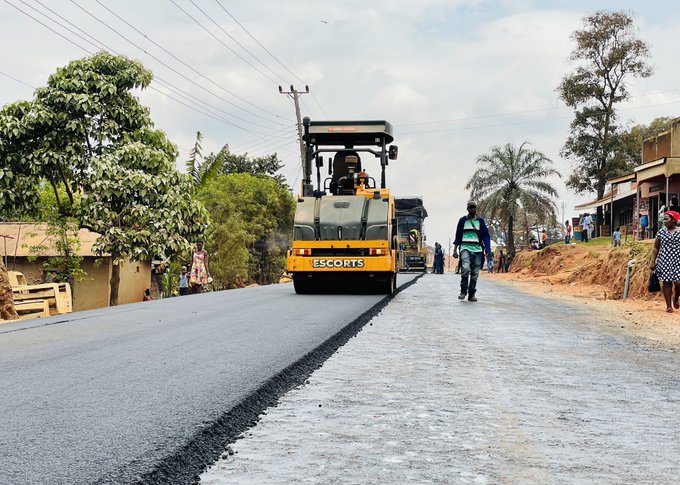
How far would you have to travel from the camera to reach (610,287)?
80.5ft

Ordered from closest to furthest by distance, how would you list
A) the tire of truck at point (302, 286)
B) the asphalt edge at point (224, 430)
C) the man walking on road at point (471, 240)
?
the asphalt edge at point (224, 430) → the man walking on road at point (471, 240) → the tire of truck at point (302, 286)

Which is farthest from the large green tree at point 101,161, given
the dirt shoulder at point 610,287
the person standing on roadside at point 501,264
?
the person standing on roadside at point 501,264

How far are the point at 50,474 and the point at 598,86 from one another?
171 ft

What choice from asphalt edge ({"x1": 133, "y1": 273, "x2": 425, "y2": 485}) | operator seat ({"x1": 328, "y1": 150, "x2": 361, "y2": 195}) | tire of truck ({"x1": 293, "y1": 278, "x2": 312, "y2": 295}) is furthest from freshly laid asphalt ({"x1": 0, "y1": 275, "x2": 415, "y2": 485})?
operator seat ({"x1": 328, "y1": 150, "x2": 361, "y2": 195})

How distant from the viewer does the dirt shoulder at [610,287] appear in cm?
1287

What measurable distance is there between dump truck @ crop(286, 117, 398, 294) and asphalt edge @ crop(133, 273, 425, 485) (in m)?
9.30

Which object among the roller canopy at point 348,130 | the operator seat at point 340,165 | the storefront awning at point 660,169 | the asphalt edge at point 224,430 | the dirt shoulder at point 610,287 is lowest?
the asphalt edge at point 224,430

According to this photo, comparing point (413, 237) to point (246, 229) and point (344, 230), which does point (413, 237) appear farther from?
point (344, 230)

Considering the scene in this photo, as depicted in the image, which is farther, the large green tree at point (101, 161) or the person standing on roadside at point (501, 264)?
the person standing on roadside at point (501, 264)

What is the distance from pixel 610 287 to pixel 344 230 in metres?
11.0

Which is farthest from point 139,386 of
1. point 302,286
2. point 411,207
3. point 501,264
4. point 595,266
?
point 501,264

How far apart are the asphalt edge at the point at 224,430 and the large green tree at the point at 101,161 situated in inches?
578

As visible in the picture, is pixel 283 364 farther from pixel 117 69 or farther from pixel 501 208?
pixel 501 208

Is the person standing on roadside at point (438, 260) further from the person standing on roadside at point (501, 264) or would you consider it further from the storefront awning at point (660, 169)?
the storefront awning at point (660, 169)
